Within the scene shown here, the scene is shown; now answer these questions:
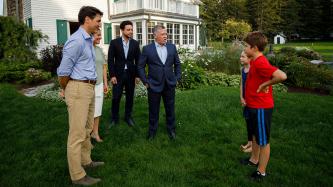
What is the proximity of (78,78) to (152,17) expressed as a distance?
1708 centimetres

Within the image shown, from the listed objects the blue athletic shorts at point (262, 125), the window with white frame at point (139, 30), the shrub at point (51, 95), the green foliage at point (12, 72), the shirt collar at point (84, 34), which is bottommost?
the shrub at point (51, 95)

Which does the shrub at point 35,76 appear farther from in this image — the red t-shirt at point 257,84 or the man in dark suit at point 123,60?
the red t-shirt at point 257,84

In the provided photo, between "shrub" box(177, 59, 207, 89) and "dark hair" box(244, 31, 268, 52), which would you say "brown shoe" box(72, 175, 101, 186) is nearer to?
"dark hair" box(244, 31, 268, 52)

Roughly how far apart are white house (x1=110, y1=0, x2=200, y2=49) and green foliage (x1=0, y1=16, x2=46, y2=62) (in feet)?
23.7

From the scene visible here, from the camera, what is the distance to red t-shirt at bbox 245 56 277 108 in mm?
3412

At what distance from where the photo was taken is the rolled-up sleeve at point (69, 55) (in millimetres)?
3238

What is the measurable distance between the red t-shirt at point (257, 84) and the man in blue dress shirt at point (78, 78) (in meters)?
1.86

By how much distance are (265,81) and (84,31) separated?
2.12 m

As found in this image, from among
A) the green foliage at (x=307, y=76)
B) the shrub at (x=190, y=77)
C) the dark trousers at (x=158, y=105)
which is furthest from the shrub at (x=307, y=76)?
the dark trousers at (x=158, y=105)

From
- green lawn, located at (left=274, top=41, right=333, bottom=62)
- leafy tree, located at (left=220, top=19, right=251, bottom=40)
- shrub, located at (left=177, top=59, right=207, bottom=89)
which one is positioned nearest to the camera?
shrub, located at (left=177, top=59, right=207, bottom=89)

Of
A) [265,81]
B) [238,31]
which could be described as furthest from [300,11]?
[265,81]

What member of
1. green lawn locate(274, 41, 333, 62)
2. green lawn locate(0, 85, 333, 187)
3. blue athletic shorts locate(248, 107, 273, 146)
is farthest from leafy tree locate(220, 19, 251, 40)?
blue athletic shorts locate(248, 107, 273, 146)

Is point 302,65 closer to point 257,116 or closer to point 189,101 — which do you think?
point 189,101

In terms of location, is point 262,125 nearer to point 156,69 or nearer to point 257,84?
point 257,84
